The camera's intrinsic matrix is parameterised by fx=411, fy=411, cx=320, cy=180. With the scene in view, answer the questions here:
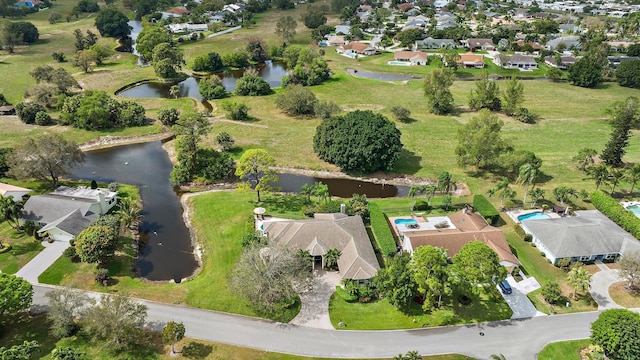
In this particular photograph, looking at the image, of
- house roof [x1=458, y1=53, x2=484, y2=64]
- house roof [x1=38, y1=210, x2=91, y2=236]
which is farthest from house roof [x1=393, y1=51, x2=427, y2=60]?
house roof [x1=38, y1=210, x2=91, y2=236]

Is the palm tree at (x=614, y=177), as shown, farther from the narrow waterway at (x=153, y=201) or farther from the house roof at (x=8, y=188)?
the house roof at (x=8, y=188)

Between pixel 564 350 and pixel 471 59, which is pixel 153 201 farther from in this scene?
pixel 471 59

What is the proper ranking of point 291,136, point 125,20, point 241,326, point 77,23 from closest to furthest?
point 241,326 < point 291,136 < point 125,20 < point 77,23

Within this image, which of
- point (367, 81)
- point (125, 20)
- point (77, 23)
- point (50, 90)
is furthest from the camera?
point (77, 23)

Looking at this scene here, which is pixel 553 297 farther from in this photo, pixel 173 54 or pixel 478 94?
Answer: pixel 173 54

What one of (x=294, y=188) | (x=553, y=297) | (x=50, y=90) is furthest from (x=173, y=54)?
(x=553, y=297)

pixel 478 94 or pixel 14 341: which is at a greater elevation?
pixel 478 94

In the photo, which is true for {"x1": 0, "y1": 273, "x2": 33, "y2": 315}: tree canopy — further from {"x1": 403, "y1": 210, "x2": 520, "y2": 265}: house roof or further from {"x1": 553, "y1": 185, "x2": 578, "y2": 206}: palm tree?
{"x1": 553, "y1": 185, "x2": 578, "y2": 206}: palm tree
